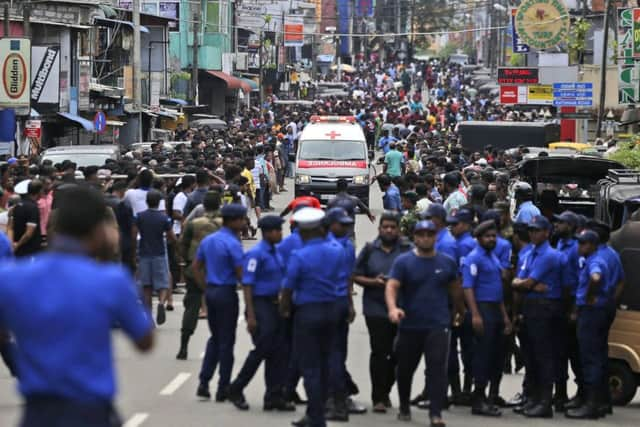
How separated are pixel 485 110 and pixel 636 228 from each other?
60.3 m

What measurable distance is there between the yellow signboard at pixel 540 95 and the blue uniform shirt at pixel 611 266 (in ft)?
127

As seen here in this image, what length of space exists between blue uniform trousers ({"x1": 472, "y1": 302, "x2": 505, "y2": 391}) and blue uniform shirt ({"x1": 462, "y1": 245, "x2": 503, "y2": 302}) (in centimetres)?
8

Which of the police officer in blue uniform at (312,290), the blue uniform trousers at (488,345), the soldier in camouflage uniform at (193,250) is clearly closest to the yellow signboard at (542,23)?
the soldier in camouflage uniform at (193,250)

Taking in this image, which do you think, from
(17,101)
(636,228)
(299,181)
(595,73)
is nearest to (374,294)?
(636,228)

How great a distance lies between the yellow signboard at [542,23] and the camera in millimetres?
46781

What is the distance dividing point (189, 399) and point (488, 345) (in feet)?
8.22

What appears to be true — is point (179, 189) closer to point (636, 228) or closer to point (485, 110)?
point (636, 228)

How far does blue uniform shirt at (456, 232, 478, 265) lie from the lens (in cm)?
1296

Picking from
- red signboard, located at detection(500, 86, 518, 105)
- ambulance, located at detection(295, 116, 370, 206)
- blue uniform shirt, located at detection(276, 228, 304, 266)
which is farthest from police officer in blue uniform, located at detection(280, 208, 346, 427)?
red signboard, located at detection(500, 86, 518, 105)

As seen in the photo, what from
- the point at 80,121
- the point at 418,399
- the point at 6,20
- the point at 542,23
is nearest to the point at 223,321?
the point at 418,399

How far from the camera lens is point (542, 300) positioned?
12.5m

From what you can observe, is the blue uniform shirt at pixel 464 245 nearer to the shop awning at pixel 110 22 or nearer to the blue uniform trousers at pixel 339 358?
the blue uniform trousers at pixel 339 358

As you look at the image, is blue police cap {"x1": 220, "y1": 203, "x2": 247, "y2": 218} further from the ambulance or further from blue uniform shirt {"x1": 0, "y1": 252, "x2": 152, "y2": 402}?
the ambulance

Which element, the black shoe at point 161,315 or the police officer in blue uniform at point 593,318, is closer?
the police officer in blue uniform at point 593,318
